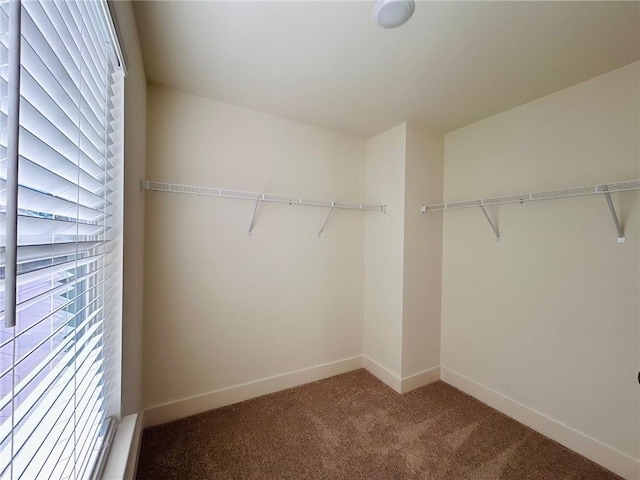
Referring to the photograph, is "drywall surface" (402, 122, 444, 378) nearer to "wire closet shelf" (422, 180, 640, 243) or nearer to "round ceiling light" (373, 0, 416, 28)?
"wire closet shelf" (422, 180, 640, 243)

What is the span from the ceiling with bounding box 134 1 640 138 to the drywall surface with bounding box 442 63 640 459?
0.26 m

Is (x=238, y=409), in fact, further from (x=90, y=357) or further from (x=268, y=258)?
(x=90, y=357)

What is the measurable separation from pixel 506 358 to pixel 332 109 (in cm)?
233

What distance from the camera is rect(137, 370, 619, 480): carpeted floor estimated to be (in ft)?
4.73

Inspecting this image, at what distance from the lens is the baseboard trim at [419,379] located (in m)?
2.18

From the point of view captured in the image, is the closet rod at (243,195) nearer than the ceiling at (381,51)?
→ No

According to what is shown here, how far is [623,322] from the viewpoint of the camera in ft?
4.81

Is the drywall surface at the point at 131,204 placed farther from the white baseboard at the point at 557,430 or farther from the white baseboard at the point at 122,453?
the white baseboard at the point at 557,430

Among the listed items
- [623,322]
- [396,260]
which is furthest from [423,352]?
[623,322]

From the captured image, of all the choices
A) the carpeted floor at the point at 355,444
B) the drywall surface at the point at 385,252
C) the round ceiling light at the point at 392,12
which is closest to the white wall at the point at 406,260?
the drywall surface at the point at 385,252

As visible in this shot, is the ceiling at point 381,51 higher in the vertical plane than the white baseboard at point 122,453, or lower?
higher

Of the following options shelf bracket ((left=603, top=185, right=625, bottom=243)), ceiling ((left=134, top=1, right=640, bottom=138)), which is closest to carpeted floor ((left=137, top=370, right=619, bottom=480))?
shelf bracket ((left=603, top=185, right=625, bottom=243))

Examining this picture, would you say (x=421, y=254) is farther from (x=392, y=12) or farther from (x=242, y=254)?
(x=392, y=12)

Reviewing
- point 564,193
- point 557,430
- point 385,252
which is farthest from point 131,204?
point 557,430
